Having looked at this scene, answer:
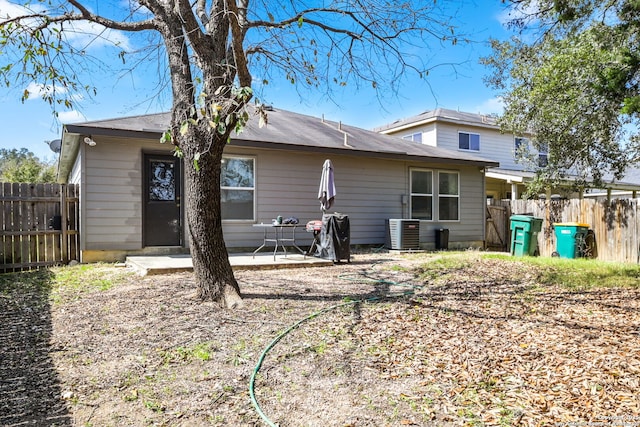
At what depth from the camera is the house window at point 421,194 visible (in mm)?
11664

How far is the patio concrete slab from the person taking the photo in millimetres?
6562

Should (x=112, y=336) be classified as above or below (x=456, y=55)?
below

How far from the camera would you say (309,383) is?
2.76m

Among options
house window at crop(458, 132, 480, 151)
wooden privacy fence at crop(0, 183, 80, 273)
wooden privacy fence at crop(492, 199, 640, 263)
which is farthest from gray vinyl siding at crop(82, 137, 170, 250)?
house window at crop(458, 132, 480, 151)

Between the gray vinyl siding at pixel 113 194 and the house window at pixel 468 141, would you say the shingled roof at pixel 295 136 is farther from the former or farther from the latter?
the house window at pixel 468 141

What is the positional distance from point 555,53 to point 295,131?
5.92m

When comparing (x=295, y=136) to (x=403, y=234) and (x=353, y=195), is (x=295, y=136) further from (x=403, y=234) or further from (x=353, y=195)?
(x=403, y=234)

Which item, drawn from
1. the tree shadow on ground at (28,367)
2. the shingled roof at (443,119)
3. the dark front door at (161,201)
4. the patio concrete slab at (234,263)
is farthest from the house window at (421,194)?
the tree shadow on ground at (28,367)

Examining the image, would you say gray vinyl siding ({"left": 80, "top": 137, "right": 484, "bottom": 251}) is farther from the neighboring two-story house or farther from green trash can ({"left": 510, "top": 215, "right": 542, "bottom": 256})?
the neighboring two-story house

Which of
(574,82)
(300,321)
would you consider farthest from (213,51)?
(574,82)

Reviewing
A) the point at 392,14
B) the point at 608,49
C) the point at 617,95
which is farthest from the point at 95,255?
the point at 608,49

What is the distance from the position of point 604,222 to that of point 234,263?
8.24m

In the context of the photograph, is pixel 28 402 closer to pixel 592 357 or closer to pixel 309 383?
pixel 309 383

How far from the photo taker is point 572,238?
974cm
